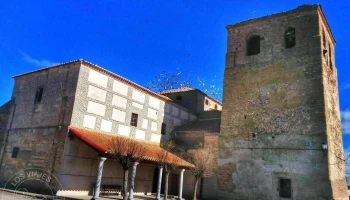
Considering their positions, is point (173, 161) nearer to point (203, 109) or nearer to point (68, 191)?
point (68, 191)

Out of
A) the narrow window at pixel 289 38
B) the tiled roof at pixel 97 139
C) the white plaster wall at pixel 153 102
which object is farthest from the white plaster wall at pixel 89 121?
the narrow window at pixel 289 38

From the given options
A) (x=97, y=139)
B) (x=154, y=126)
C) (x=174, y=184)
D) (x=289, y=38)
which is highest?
(x=289, y=38)

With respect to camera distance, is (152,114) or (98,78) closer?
(98,78)

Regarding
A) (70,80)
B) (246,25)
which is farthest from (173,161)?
(246,25)

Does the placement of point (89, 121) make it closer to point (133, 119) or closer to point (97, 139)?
point (97, 139)

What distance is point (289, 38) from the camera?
60.0ft

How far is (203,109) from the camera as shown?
25188 mm

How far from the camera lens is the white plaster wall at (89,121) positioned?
1544 cm

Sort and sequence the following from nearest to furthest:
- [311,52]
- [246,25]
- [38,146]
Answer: [38,146]
[311,52]
[246,25]

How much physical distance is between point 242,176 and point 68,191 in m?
10.1

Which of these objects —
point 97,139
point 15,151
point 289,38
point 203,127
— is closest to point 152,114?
point 203,127

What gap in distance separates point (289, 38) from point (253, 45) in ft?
8.38

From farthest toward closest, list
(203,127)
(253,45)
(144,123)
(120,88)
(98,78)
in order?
(203,127), (253,45), (144,123), (120,88), (98,78)

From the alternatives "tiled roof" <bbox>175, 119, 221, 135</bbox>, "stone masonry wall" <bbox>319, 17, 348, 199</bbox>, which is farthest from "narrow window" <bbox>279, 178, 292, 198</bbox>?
"tiled roof" <bbox>175, 119, 221, 135</bbox>
